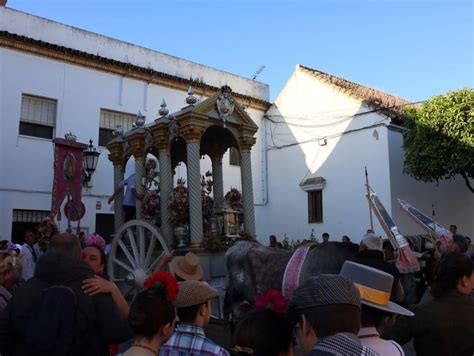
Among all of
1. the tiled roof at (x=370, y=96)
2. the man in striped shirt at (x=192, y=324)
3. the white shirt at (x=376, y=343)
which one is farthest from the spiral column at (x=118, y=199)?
the tiled roof at (x=370, y=96)

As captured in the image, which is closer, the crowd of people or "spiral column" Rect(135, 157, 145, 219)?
the crowd of people

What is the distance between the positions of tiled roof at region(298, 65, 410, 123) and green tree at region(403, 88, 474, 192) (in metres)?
1.18

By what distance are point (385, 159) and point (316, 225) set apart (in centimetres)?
352

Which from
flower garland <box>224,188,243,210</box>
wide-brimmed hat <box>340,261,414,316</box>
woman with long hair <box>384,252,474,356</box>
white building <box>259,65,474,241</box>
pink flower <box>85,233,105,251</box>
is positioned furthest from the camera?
white building <box>259,65,474,241</box>

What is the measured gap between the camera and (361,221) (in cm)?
1548

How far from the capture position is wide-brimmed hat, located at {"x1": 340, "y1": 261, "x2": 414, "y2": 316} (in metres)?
2.16

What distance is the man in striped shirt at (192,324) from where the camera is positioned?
243 cm

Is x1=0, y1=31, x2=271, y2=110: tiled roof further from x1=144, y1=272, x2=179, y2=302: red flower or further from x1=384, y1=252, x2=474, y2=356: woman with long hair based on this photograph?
x1=384, y1=252, x2=474, y2=356: woman with long hair

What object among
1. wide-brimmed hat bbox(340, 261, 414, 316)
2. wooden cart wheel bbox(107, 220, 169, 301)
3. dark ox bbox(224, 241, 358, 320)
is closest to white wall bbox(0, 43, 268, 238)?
wooden cart wheel bbox(107, 220, 169, 301)

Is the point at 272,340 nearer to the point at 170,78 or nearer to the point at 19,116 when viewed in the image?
the point at 19,116

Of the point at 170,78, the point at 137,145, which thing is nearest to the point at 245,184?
the point at 137,145

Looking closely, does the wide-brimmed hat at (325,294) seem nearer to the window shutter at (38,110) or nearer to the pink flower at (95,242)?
the pink flower at (95,242)

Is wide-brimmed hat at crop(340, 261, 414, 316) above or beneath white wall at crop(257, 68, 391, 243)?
beneath

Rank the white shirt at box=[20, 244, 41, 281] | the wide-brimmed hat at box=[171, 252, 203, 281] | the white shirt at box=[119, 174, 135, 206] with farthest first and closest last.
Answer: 1. the white shirt at box=[119, 174, 135, 206]
2. the white shirt at box=[20, 244, 41, 281]
3. the wide-brimmed hat at box=[171, 252, 203, 281]
